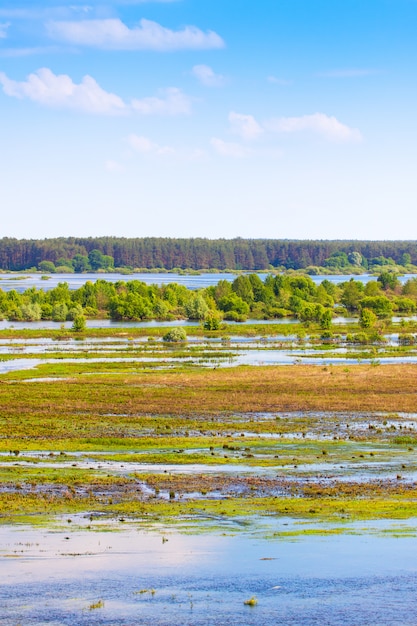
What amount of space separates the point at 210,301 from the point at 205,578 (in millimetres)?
135692

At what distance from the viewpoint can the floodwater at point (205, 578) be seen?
2011cm

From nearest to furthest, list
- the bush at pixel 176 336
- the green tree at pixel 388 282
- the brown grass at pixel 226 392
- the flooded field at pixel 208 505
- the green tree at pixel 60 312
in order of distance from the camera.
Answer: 1. the flooded field at pixel 208 505
2. the brown grass at pixel 226 392
3. the bush at pixel 176 336
4. the green tree at pixel 60 312
5. the green tree at pixel 388 282

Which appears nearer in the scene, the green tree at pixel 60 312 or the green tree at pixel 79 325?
the green tree at pixel 79 325

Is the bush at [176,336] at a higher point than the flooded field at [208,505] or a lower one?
lower

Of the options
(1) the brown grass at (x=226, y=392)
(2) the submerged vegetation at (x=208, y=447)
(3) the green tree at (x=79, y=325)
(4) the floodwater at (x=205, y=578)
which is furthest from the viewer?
(3) the green tree at (x=79, y=325)

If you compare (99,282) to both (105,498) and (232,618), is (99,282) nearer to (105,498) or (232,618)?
(105,498)

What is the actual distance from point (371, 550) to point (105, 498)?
9.53 metres

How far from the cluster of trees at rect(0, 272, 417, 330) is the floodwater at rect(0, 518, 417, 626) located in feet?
367

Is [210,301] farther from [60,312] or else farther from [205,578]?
[205,578]

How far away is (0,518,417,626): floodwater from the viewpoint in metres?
20.1

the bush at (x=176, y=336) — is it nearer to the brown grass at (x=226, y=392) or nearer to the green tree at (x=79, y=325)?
the green tree at (x=79, y=325)

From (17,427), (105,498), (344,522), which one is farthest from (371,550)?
(17,427)

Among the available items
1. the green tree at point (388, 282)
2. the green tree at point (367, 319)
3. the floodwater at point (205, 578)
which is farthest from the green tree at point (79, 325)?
the floodwater at point (205, 578)

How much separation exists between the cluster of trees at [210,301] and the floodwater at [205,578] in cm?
11196
